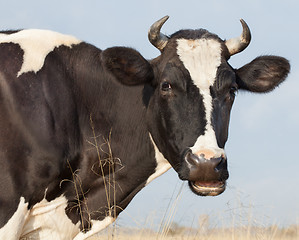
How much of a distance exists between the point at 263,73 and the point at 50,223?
151 inches

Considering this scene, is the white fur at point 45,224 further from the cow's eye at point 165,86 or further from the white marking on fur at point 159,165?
the cow's eye at point 165,86

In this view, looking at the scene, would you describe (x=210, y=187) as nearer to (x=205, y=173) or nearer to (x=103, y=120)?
(x=205, y=173)

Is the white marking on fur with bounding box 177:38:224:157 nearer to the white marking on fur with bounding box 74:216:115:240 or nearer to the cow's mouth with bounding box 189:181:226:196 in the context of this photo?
the cow's mouth with bounding box 189:181:226:196

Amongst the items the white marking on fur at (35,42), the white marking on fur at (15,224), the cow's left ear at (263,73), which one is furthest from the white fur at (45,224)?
the cow's left ear at (263,73)

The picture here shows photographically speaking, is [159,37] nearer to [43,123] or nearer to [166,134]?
[166,134]

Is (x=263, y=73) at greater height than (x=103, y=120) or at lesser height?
greater

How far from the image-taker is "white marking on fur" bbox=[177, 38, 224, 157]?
21.5 ft

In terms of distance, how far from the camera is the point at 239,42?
320 inches

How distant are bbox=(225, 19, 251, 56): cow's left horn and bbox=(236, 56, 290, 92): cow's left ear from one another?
1.23ft

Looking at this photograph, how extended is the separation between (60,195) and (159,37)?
2.60m

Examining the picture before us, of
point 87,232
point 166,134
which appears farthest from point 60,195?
point 166,134

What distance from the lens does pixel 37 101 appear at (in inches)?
287

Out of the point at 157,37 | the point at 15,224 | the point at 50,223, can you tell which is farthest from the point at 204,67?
the point at 15,224

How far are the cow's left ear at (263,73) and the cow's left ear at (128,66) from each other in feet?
4.95
